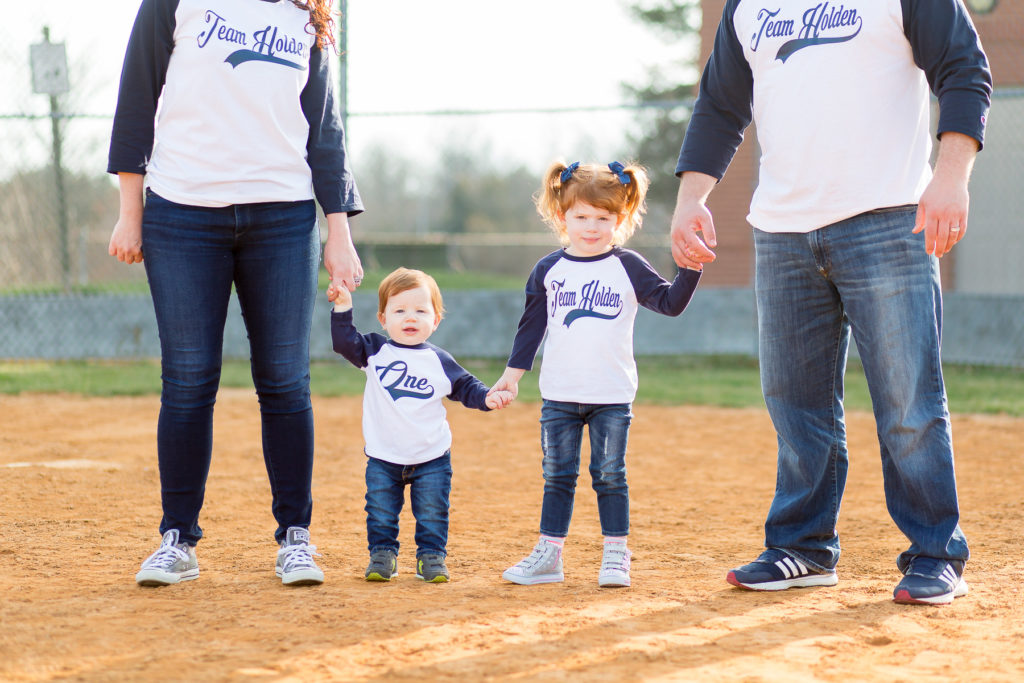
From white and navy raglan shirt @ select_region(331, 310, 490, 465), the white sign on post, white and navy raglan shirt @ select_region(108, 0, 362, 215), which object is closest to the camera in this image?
white and navy raglan shirt @ select_region(108, 0, 362, 215)

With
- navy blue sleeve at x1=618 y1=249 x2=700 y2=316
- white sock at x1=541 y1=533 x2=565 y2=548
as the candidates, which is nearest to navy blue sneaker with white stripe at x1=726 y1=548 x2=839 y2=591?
white sock at x1=541 y1=533 x2=565 y2=548

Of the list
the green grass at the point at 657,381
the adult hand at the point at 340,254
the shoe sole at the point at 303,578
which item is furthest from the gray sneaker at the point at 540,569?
the green grass at the point at 657,381

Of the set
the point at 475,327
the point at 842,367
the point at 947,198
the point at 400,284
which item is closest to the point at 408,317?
the point at 400,284

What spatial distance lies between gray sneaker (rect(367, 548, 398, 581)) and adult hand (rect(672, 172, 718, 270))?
4.20 feet

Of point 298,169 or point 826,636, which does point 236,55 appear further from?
point 826,636

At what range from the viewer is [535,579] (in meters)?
3.38

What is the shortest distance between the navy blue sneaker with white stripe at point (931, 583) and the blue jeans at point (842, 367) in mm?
30

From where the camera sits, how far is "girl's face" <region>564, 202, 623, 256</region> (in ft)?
11.6

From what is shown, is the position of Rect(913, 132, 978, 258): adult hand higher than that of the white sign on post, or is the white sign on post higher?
the white sign on post

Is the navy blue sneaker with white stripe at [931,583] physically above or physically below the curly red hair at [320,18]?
below

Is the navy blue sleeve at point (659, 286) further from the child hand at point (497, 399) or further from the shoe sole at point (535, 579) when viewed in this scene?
the shoe sole at point (535, 579)

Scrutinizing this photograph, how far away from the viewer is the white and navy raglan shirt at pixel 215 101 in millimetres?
3176

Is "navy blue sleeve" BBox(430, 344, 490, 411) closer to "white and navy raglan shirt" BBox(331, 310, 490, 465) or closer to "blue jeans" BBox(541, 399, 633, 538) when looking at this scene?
"white and navy raglan shirt" BBox(331, 310, 490, 465)

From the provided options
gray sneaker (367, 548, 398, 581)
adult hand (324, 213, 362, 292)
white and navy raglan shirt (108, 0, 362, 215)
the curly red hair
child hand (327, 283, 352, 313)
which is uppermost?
the curly red hair
